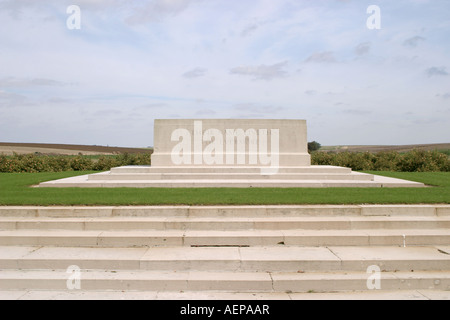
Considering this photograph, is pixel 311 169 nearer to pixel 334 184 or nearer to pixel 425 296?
pixel 334 184

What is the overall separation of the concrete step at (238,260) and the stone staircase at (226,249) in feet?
0.05

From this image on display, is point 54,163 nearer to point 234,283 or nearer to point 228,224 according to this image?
point 228,224

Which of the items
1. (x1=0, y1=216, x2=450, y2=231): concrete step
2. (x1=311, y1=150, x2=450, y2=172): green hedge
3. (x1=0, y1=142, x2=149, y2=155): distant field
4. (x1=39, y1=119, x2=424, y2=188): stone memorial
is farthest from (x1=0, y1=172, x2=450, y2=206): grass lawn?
(x1=0, y1=142, x2=149, y2=155): distant field

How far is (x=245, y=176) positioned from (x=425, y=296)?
749 cm

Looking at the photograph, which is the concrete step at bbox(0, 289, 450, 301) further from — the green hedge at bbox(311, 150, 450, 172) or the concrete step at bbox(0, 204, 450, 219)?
the green hedge at bbox(311, 150, 450, 172)

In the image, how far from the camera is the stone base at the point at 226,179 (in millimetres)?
10492

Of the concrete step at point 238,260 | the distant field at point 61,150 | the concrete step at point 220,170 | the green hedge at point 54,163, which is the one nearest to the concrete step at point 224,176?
the concrete step at point 220,170

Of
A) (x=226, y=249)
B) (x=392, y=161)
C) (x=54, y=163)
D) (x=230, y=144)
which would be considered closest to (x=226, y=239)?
(x=226, y=249)

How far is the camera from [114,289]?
484 cm

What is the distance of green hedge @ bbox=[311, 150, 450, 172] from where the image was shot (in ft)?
59.7

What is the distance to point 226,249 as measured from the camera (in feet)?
19.1
